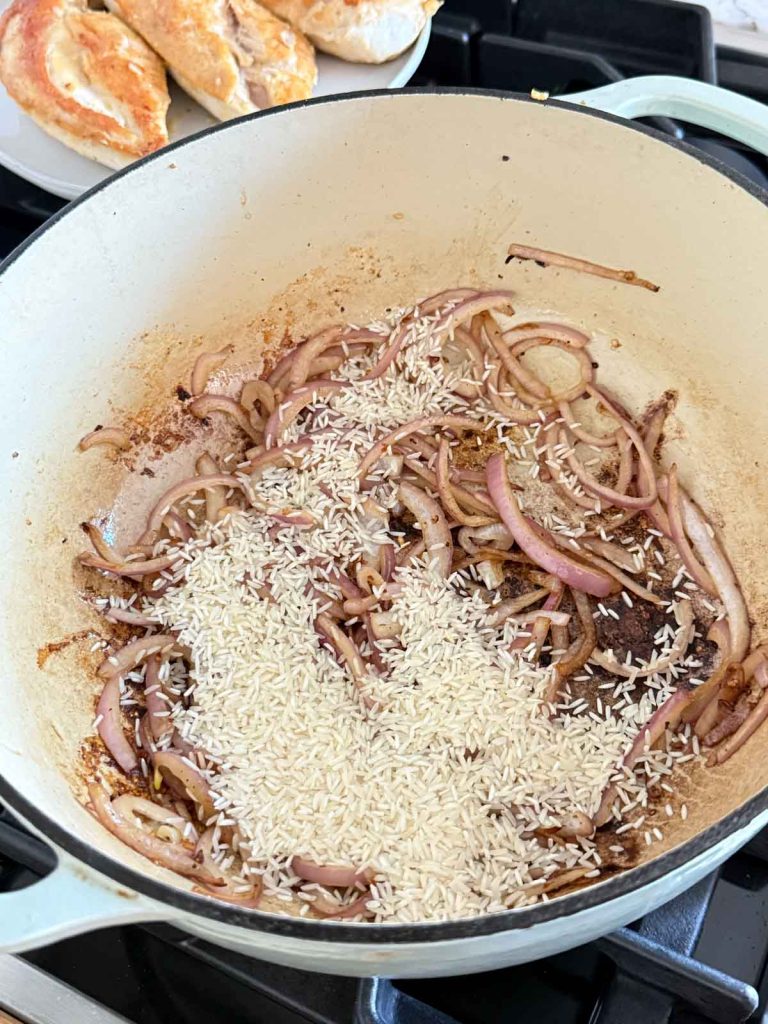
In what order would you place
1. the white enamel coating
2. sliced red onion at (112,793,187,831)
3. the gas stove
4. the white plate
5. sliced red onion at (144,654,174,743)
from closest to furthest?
the white enamel coating < the gas stove < sliced red onion at (112,793,187,831) < sliced red onion at (144,654,174,743) < the white plate

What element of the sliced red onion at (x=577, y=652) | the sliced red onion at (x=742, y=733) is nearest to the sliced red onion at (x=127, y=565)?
the sliced red onion at (x=577, y=652)

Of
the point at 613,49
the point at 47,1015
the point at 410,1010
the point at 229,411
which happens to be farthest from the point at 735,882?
the point at 613,49

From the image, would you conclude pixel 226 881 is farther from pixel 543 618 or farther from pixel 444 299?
pixel 444 299

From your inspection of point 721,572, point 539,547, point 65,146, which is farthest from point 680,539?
point 65,146

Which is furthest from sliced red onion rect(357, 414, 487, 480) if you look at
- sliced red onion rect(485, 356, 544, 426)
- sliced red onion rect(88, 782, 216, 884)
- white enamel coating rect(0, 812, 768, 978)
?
white enamel coating rect(0, 812, 768, 978)

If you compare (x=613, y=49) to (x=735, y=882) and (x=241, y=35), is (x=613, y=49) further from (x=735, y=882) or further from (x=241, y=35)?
(x=735, y=882)

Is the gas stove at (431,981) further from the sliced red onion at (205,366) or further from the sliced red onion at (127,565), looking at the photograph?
the sliced red onion at (205,366)

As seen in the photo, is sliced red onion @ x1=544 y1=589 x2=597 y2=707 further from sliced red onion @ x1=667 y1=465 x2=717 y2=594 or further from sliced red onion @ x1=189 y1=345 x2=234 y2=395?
sliced red onion @ x1=189 y1=345 x2=234 y2=395
